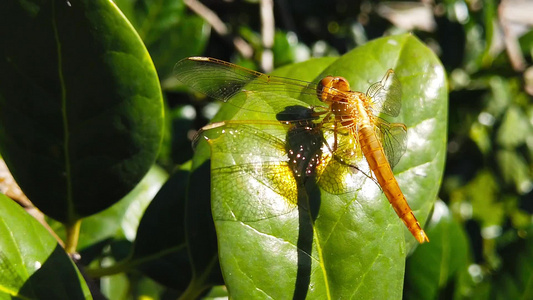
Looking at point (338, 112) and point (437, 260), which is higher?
point (338, 112)

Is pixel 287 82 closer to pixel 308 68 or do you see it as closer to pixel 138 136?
pixel 308 68

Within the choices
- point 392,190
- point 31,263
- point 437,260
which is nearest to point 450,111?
point 437,260

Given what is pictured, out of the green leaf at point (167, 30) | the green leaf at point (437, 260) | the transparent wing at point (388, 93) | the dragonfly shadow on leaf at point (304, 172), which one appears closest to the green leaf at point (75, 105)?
the dragonfly shadow on leaf at point (304, 172)

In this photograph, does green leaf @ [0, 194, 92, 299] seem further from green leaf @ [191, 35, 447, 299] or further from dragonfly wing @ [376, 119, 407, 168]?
dragonfly wing @ [376, 119, 407, 168]

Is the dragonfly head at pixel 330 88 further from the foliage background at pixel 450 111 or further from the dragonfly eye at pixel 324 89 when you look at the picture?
the foliage background at pixel 450 111

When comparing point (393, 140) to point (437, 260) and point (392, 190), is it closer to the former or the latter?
point (392, 190)

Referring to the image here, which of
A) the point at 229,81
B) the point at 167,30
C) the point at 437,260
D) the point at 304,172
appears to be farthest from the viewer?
the point at 167,30
